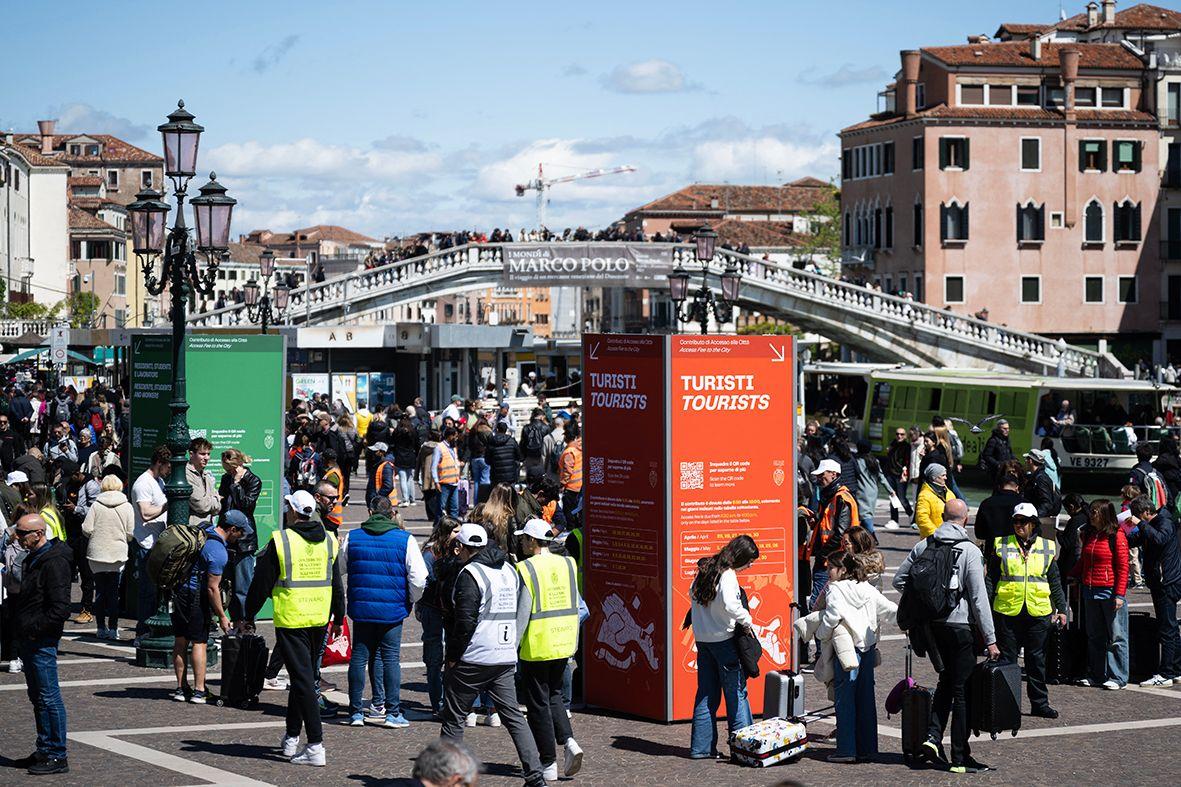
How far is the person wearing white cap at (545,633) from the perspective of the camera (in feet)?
34.3

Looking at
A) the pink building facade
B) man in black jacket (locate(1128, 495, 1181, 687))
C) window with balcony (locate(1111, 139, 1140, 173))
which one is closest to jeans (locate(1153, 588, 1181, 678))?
man in black jacket (locate(1128, 495, 1181, 687))

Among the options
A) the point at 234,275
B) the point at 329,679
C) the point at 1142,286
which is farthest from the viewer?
the point at 234,275

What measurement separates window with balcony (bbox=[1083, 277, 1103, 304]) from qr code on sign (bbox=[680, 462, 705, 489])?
197 feet

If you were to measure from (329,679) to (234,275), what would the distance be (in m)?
162

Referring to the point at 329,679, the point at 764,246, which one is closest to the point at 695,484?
the point at 329,679

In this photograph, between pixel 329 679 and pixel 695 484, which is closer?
pixel 695 484

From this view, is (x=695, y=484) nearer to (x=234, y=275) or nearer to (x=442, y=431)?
(x=442, y=431)

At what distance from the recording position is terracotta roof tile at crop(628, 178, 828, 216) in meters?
133

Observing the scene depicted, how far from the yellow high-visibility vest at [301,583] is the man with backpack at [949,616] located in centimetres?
355

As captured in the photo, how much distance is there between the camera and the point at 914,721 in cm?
1118

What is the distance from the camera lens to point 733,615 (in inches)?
436

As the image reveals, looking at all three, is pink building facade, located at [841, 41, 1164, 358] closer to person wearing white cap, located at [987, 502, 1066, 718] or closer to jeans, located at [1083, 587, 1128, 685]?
jeans, located at [1083, 587, 1128, 685]

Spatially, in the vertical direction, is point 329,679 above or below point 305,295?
below

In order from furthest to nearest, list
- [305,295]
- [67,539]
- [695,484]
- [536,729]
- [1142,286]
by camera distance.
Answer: [1142,286] < [305,295] < [67,539] < [695,484] < [536,729]
